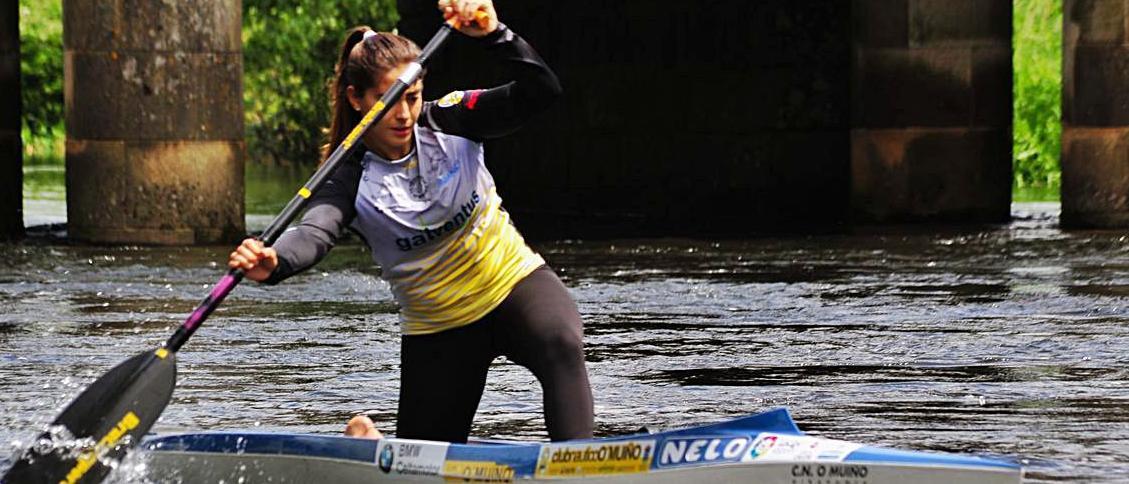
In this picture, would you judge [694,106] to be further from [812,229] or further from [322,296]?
[322,296]

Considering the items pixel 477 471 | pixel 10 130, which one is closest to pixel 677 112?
pixel 10 130

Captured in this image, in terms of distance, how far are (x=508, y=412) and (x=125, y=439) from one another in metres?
2.25

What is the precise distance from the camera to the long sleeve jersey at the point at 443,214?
7.50 metres

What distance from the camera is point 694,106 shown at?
24734 millimetres

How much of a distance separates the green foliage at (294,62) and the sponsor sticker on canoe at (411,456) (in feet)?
114

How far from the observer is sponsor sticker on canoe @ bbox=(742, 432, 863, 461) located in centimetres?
659

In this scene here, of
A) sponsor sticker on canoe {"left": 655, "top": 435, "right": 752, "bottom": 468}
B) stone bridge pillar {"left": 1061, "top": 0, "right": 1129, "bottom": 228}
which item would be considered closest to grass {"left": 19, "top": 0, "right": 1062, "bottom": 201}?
stone bridge pillar {"left": 1061, "top": 0, "right": 1129, "bottom": 228}

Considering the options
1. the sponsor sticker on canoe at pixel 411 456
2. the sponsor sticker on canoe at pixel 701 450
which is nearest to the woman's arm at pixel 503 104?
the sponsor sticker on canoe at pixel 411 456

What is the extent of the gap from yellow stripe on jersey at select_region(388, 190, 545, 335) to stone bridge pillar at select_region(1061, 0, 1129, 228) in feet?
43.3

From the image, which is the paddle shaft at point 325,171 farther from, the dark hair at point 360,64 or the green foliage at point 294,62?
the green foliage at point 294,62

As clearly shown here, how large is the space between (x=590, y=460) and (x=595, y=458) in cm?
2

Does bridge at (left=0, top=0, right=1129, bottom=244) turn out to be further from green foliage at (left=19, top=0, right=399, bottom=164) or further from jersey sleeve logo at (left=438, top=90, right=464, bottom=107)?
green foliage at (left=19, top=0, right=399, bottom=164)

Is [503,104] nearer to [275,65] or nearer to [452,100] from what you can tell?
[452,100]

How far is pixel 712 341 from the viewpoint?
40.4 feet
